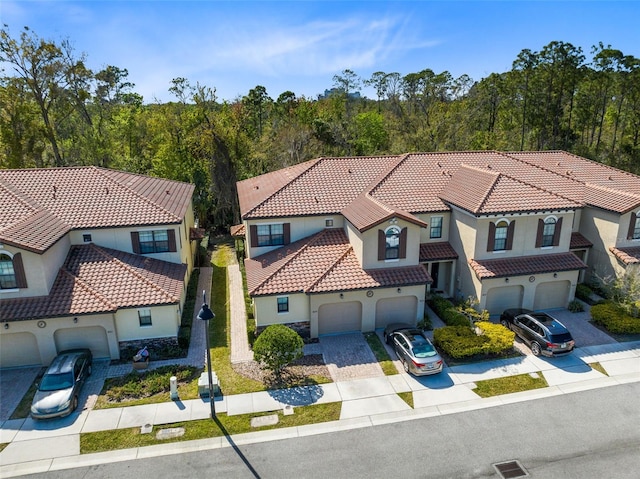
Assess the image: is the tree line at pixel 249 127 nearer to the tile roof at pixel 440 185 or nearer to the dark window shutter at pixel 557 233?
the tile roof at pixel 440 185

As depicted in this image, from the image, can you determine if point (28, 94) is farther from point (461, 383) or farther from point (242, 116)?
point (461, 383)

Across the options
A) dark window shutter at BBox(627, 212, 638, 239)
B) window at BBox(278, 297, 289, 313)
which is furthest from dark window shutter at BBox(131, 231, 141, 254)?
dark window shutter at BBox(627, 212, 638, 239)

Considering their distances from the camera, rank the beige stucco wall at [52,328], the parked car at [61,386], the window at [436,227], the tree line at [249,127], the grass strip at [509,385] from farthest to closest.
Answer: the tree line at [249,127] → the window at [436,227] → the beige stucco wall at [52,328] → the grass strip at [509,385] → the parked car at [61,386]

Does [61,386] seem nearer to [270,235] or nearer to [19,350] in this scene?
[19,350]

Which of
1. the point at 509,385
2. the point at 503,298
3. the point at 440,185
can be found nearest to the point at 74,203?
the point at 440,185

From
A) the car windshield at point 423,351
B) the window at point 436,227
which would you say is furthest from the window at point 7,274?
the window at point 436,227
